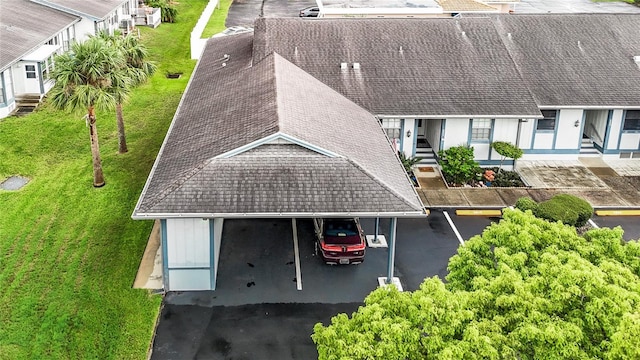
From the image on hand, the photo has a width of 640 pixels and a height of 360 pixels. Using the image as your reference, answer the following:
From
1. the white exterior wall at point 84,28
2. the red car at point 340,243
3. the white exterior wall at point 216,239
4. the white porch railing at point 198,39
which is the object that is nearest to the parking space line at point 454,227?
the red car at point 340,243

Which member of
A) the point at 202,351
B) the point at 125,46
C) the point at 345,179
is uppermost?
the point at 125,46

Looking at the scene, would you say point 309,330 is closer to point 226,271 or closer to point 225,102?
point 226,271

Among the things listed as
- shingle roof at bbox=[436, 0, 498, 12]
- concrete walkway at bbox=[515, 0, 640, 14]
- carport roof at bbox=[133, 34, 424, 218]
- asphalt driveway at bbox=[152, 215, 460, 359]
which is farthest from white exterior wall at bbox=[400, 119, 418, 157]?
concrete walkway at bbox=[515, 0, 640, 14]

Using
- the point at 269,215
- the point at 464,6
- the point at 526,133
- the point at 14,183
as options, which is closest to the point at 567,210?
the point at 526,133

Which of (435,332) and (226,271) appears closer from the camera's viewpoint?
(435,332)

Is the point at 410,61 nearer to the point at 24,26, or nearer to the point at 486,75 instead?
the point at 486,75

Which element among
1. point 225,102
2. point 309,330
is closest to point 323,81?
point 225,102

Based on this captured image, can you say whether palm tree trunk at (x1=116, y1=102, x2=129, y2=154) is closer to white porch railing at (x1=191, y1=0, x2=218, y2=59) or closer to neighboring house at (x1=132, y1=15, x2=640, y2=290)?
neighboring house at (x1=132, y1=15, x2=640, y2=290)

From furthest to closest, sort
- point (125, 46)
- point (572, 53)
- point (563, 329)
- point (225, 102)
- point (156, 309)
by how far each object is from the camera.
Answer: point (572, 53) < point (125, 46) < point (225, 102) < point (156, 309) < point (563, 329)
